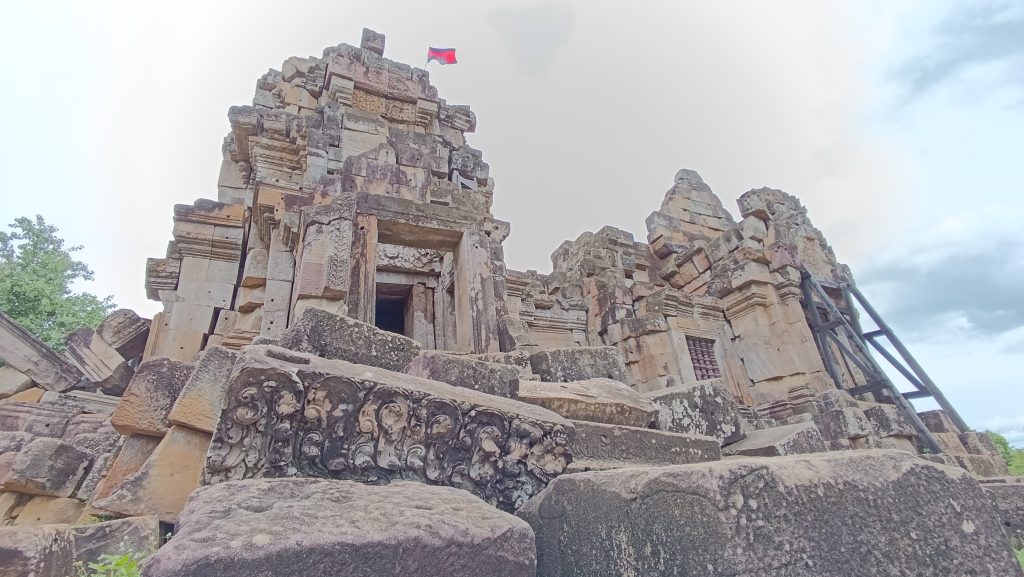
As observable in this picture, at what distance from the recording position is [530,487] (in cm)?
223

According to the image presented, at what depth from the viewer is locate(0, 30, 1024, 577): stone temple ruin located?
1291mm

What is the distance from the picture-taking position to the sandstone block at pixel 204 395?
Result: 2.52 metres

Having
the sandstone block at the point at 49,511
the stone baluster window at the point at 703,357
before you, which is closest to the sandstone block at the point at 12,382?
the sandstone block at the point at 49,511

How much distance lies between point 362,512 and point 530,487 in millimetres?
990

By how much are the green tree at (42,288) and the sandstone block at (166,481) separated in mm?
12460

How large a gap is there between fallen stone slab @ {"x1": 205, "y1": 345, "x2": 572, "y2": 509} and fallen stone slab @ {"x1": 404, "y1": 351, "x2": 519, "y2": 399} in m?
0.35

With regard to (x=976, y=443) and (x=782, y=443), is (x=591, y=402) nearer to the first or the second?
(x=782, y=443)

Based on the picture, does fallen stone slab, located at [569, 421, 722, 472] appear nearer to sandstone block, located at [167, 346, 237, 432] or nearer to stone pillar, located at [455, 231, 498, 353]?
sandstone block, located at [167, 346, 237, 432]

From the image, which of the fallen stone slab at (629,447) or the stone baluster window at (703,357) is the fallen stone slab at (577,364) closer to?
the fallen stone slab at (629,447)

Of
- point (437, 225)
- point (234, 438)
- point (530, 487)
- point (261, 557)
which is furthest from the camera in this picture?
point (437, 225)

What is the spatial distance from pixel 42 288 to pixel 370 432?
16917mm

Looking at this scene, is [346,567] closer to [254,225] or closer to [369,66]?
[254,225]

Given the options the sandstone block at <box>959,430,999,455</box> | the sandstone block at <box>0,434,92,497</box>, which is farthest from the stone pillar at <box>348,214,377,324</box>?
the sandstone block at <box>959,430,999,455</box>

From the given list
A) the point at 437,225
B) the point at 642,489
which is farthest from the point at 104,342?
the point at 642,489
